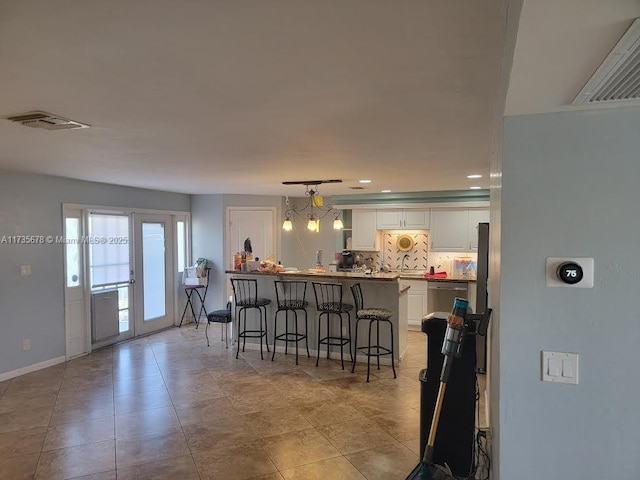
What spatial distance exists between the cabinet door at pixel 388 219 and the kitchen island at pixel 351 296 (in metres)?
2.34

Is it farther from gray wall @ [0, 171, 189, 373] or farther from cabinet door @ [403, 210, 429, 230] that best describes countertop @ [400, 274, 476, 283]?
gray wall @ [0, 171, 189, 373]

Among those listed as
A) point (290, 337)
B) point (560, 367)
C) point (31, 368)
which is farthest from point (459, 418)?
point (31, 368)

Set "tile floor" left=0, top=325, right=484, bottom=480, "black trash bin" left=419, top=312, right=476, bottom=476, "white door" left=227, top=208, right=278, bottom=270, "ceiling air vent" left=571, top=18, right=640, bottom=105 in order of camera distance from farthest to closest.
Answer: "white door" left=227, top=208, right=278, bottom=270 → "tile floor" left=0, top=325, right=484, bottom=480 → "black trash bin" left=419, top=312, right=476, bottom=476 → "ceiling air vent" left=571, top=18, right=640, bottom=105

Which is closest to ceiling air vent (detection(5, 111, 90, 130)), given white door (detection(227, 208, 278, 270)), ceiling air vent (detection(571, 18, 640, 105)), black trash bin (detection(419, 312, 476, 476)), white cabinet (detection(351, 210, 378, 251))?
ceiling air vent (detection(571, 18, 640, 105))

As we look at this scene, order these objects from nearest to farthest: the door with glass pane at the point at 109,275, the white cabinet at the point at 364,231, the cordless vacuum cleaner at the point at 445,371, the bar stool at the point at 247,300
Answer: the cordless vacuum cleaner at the point at 445,371 < the bar stool at the point at 247,300 < the door with glass pane at the point at 109,275 < the white cabinet at the point at 364,231

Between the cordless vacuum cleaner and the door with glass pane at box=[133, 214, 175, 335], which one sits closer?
the cordless vacuum cleaner

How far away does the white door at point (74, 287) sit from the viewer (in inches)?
225

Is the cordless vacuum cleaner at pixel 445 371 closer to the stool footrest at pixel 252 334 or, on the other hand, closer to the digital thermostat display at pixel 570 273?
the digital thermostat display at pixel 570 273

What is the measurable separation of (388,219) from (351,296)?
2.72 m

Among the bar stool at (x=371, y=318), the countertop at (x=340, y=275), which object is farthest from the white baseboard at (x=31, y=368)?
the bar stool at (x=371, y=318)

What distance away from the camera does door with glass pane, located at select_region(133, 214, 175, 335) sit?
693 centimetres

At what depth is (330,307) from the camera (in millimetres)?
5301

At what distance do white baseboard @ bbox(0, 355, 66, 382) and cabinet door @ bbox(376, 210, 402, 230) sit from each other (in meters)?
5.38

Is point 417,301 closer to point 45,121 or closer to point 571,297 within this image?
point 571,297
